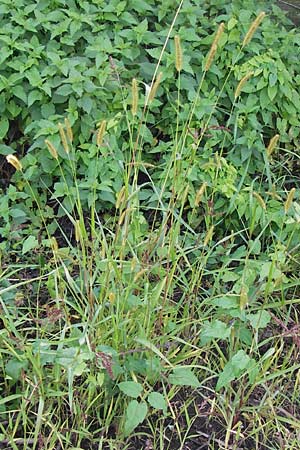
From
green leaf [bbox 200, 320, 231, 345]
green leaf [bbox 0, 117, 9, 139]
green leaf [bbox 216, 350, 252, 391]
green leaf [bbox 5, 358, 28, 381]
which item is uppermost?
green leaf [bbox 0, 117, 9, 139]

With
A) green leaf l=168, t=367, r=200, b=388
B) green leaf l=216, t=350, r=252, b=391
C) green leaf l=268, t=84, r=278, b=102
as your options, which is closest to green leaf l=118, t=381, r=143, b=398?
green leaf l=168, t=367, r=200, b=388

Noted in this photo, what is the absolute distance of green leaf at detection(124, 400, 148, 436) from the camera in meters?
2.15

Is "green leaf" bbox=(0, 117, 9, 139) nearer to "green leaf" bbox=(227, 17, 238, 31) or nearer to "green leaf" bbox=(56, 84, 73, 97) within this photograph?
"green leaf" bbox=(56, 84, 73, 97)

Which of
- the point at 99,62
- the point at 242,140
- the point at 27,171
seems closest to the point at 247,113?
the point at 242,140

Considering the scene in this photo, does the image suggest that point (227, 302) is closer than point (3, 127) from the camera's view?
Yes

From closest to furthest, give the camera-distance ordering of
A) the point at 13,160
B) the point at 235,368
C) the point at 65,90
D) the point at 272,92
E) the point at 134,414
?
the point at 13,160
the point at 134,414
the point at 235,368
the point at 65,90
the point at 272,92

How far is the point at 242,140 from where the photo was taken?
306 centimetres

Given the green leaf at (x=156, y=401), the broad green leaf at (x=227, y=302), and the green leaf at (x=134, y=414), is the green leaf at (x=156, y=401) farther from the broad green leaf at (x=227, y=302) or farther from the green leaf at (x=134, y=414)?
the broad green leaf at (x=227, y=302)

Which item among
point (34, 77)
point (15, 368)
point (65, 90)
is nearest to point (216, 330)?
point (15, 368)

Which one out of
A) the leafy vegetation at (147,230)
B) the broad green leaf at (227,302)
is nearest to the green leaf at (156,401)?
the leafy vegetation at (147,230)

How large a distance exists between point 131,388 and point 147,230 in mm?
920

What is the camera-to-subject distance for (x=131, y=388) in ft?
7.11

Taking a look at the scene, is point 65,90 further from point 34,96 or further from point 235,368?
point 235,368

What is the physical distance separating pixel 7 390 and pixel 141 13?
72.4 inches
